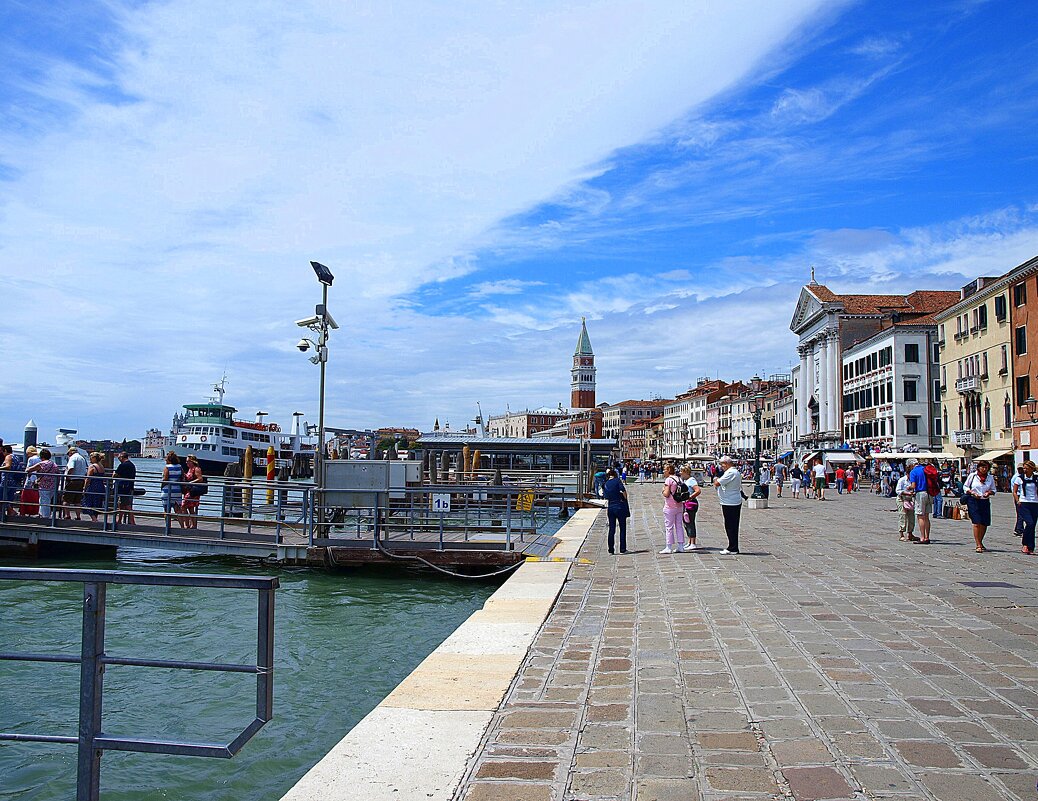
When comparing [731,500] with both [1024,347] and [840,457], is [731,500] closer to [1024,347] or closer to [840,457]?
[1024,347]

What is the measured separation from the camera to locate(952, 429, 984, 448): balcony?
48.7 metres

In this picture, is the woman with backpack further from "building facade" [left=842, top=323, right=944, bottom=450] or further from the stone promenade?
"building facade" [left=842, top=323, right=944, bottom=450]

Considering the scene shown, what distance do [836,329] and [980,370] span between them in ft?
112

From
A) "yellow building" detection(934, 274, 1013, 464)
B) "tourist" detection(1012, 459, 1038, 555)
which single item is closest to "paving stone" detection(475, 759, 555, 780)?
"tourist" detection(1012, 459, 1038, 555)

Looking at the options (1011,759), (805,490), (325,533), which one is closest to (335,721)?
(1011,759)

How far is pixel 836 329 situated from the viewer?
81562 mm

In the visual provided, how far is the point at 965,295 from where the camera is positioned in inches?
2189

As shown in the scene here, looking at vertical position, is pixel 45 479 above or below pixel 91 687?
above

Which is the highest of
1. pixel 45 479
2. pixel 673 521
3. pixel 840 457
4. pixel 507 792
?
pixel 840 457

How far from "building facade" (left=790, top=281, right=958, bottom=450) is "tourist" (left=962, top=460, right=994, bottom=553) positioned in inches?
2601

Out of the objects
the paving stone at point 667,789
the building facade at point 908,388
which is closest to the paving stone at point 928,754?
the paving stone at point 667,789

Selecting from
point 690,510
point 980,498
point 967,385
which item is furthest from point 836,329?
point 690,510

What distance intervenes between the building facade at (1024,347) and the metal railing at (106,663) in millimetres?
41917

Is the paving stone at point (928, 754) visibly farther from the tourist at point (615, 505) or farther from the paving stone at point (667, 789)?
the tourist at point (615, 505)
